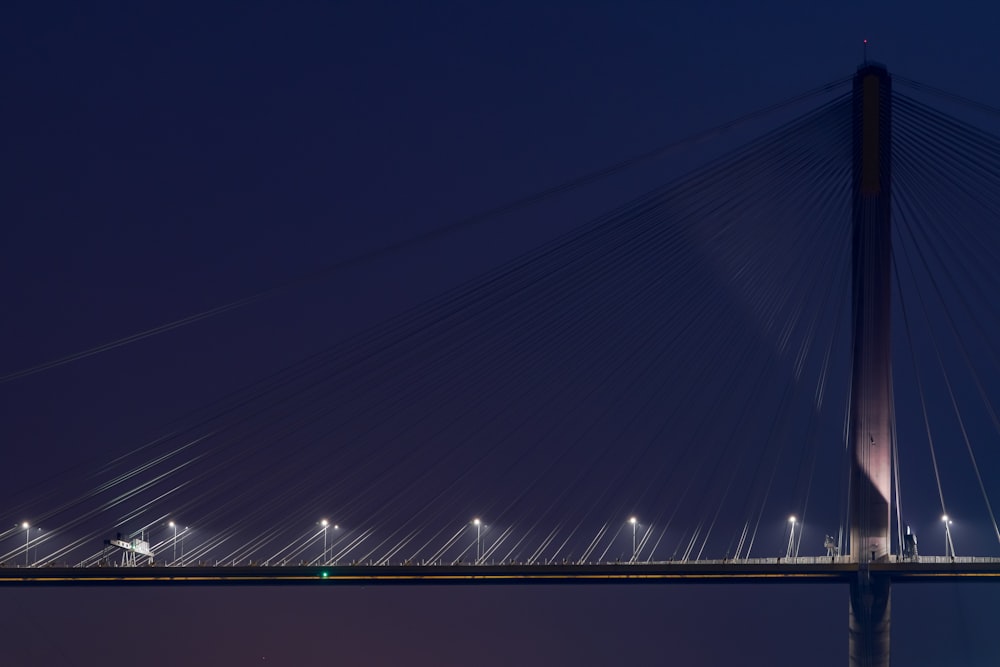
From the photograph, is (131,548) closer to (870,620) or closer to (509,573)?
(509,573)

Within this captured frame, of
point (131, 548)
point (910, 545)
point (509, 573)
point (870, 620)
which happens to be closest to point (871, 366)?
point (870, 620)

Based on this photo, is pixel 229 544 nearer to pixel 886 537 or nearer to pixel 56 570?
pixel 56 570

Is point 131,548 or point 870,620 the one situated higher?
point 870,620

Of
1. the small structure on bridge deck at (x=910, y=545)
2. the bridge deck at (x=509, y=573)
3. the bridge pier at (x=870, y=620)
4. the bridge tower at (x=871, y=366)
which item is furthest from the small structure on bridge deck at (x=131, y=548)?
the small structure on bridge deck at (x=910, y=545)

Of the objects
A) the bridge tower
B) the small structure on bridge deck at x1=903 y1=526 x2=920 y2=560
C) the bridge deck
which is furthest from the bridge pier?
the small structure on bridge deck at x1=903 y1=526 x2=920 y2=560

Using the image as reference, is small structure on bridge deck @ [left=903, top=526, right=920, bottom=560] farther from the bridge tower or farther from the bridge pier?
the bridge pier

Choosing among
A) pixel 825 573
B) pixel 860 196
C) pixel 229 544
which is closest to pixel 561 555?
pixel 229 544

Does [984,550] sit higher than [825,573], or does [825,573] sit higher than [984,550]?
[984,550]
